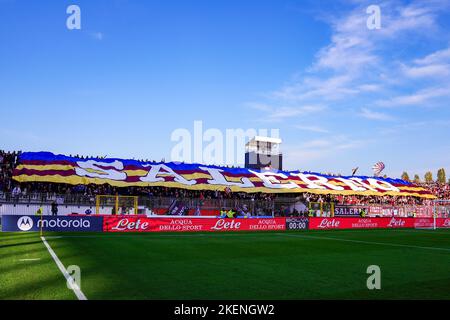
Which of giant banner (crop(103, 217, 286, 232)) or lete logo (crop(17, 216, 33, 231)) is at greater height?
lete logo (crop(17, 216, 33, 231))

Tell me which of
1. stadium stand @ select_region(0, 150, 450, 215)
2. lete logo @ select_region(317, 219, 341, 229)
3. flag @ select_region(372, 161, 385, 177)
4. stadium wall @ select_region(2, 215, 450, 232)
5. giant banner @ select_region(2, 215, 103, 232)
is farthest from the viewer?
flag @ select_region(372, 161, 385, 177)

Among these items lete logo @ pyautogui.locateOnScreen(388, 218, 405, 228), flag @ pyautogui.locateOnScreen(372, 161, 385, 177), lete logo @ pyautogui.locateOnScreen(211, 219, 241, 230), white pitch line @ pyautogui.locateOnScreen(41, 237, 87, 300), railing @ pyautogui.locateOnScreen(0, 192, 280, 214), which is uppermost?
flag @ pyautogui.locateOnScreen(372, 161, 385, 177)

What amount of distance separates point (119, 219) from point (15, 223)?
20.8 feet

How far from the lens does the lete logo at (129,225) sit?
28.0 meters

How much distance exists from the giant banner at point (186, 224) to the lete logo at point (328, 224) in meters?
4.35

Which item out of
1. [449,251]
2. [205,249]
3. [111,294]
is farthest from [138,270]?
[449,251]

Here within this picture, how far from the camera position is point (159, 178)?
1634 inches

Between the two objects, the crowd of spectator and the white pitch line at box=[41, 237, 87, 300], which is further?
the crowd of spectator

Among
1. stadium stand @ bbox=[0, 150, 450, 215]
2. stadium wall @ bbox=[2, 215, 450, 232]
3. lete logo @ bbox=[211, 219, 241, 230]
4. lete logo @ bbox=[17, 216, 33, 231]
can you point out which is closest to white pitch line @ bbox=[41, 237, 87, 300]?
stadium wall @ bbox=[2, 215, 450, 232]

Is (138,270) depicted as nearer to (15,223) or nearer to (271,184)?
(15,223)

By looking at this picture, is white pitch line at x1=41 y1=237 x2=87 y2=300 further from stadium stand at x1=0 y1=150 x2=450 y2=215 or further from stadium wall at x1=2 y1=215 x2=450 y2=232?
stadium stand at x1=0 y1=150 x2=450 y2=215

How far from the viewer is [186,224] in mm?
30250

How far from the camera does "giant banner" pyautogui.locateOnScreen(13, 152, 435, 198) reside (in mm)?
37094

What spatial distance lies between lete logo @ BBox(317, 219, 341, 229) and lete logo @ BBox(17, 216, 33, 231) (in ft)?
74.2
